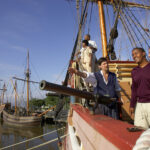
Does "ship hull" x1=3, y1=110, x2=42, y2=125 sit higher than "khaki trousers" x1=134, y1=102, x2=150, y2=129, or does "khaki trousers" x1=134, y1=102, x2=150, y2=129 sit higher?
"khaki trousers" x1=134, y1=102, x2=150, y2=129

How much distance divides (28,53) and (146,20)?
30416 millimetres

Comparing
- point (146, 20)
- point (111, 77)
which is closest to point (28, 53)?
point (146, 20)

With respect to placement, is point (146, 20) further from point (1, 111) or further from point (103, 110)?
point (1, 111)

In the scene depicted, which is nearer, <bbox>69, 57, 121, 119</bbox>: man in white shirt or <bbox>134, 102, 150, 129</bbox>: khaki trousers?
<bbox>134, 102, 150, 129</bbox>: khaki trousers

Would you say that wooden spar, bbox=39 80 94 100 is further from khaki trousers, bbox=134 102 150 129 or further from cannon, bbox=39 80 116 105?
khaki trousers, bbox=134 102 150 129

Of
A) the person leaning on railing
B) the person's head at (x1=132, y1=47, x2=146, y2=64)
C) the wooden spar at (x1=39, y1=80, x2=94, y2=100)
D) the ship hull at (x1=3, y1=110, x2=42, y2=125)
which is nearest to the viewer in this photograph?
the wooden spar at (x1=39, y1=80, x2=94, y2=100)

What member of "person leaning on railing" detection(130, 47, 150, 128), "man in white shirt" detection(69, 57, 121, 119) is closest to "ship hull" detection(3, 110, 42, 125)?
"man in white shirt" detection(69, 57, 121, 119)

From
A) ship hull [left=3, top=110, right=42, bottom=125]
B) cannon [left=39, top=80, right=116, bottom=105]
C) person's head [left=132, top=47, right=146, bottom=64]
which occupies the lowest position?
ship hull [left=3, top=110, right=42, bottom=125]

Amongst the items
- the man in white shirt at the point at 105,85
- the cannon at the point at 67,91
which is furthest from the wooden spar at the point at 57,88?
the man in white shirt at the point at 105,85

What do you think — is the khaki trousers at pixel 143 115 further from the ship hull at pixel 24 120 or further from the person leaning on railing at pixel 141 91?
the ship hull at pixel 24 120

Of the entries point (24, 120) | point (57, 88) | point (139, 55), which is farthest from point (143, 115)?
point (24, 120)

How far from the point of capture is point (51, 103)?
5072 cm

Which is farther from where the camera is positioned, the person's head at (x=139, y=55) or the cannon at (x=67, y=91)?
the person's head at (x=139, y=55)

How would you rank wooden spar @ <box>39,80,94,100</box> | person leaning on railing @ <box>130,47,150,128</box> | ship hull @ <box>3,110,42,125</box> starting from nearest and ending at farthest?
wooden spar @ <box>39,80,94,100</box> < person leaning on railing @ <box>130,47,150,128</box> < ship hull @ <box>3,110,42,125</box>
